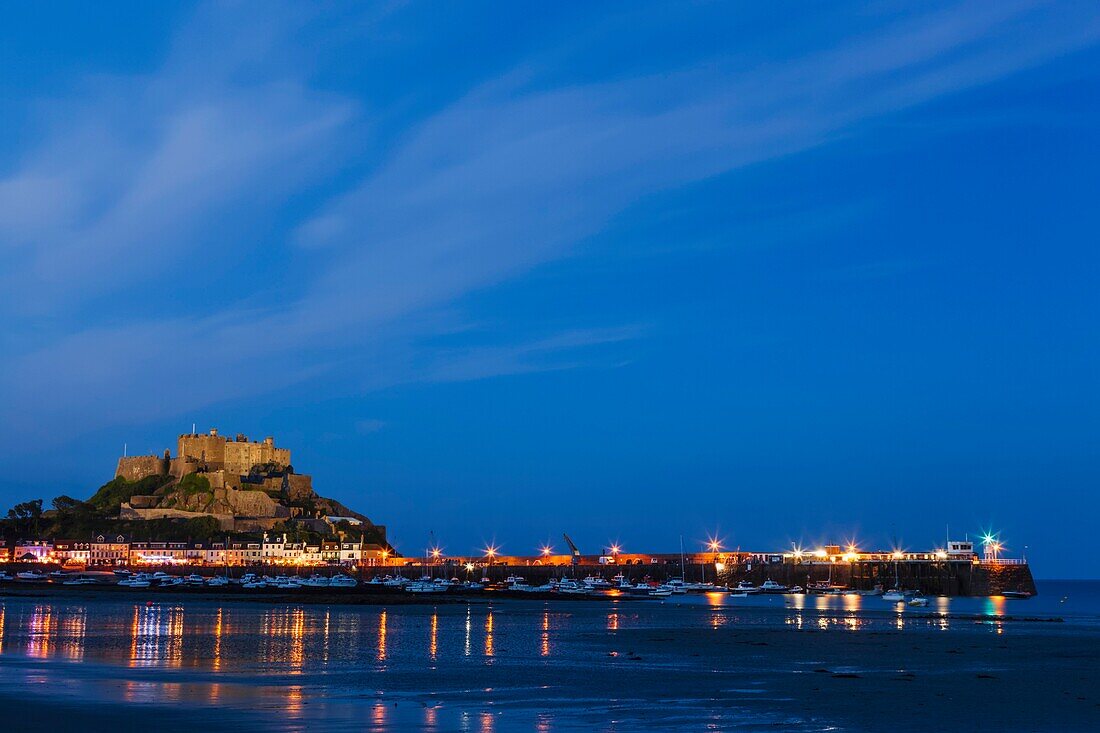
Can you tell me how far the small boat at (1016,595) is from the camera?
396 ft

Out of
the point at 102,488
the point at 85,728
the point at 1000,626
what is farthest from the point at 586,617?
the point at 102,488

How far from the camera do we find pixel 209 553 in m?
170

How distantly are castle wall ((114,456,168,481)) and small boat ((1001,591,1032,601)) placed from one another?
126414 millimetres

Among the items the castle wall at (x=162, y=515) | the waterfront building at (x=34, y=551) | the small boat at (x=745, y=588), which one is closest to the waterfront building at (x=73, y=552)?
the waterfront building at (x=34, y=551)

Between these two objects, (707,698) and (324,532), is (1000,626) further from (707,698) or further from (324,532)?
(324,532)

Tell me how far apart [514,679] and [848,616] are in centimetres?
4810

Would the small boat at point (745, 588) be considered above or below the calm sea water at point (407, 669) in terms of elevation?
above

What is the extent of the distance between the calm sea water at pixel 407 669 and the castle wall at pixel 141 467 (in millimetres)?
126648

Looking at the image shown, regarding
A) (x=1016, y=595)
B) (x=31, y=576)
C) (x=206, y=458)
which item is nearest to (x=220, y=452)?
(x=206, y=458)

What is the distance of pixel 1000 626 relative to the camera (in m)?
66.8

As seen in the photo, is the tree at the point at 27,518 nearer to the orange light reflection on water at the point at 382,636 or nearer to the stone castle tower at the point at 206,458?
the stone castle tower at the point at 206,458

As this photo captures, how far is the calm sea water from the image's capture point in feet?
83.8

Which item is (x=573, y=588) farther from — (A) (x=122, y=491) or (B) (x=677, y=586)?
(A) (x=122, y=491)

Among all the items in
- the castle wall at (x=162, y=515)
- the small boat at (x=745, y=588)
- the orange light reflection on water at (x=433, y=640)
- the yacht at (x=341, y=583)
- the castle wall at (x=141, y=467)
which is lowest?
the orange light reflection on water at (x=433, y=640)
